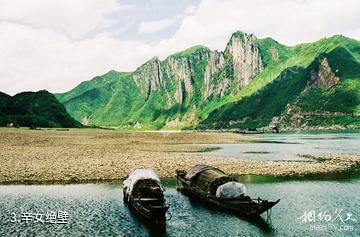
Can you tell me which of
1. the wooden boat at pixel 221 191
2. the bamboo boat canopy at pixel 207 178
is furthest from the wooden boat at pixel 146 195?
the bamboo boat canopy at pixel 207 178

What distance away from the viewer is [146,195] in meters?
42.9

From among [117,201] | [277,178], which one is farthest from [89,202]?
[277,178]

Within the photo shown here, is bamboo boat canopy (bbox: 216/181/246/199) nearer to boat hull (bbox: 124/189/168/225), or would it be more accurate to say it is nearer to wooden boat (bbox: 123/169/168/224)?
wooden boat (bbox: 123/169/168/224)

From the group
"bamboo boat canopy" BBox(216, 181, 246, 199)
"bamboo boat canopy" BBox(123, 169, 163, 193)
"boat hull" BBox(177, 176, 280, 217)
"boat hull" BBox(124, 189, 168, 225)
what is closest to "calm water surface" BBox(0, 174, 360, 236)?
"boat hull" BBox(124, 189, 168, 225)

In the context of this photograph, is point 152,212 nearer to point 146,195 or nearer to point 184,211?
point 146,195

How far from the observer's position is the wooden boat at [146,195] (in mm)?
35969

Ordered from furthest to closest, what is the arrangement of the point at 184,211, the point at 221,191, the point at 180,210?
Result: the point at 221,191
the point at 180,210
the point at 184,211

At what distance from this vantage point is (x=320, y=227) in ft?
118

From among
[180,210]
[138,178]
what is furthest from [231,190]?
[138,178]

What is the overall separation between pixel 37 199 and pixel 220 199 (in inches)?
847

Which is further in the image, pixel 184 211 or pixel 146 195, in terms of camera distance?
pixel 146 195

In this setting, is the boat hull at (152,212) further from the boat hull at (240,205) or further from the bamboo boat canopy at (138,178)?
the boat hull at (240,205)

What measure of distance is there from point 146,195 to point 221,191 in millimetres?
8452

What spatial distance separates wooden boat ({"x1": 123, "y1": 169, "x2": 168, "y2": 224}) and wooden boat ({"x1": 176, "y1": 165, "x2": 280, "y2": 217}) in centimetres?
655
